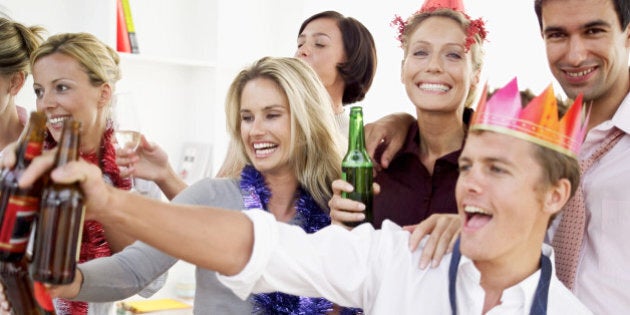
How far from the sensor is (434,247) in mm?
1408

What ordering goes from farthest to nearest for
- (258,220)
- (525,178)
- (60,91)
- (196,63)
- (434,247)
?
(196,63) < (60,91) < (434,247) < (525,178) < (258,220)

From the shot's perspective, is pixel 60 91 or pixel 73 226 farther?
pixel 60 91

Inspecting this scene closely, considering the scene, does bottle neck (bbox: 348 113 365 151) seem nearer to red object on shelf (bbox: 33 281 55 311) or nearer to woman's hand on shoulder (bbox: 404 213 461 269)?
woman's hand on shoulder (bbox: 404 213 461 269)

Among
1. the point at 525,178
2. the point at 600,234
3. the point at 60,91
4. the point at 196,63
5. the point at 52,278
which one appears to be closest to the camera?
the point at 52,278

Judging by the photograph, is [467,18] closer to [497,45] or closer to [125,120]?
[125,120]

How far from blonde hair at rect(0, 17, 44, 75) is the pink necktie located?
1527mm

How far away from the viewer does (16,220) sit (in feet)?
2.99

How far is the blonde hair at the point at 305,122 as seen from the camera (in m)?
1.81

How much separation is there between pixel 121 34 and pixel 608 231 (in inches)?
91.5

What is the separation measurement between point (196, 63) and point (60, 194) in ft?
8.63

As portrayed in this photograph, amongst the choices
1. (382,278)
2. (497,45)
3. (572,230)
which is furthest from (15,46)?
(497,45)

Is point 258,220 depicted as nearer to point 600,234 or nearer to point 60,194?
point 60,194

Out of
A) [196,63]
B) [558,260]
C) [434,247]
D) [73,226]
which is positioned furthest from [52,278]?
[196,63]

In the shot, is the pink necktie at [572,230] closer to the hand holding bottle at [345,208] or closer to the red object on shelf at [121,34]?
the hand holding bottle at [345,208]
